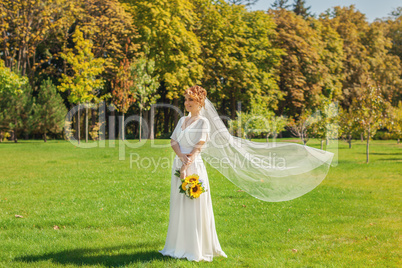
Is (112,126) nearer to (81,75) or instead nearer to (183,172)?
(81,75)

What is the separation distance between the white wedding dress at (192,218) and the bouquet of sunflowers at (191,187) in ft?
0.69

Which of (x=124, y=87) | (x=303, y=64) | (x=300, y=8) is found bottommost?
(x=124, y=87)

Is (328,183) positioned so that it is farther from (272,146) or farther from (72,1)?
(72,1)

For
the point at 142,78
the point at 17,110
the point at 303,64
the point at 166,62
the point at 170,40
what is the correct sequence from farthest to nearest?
the point at 303,64 < the point at 166,62 < the point at 170,40 < the point at 142,78 < the point at 17,110

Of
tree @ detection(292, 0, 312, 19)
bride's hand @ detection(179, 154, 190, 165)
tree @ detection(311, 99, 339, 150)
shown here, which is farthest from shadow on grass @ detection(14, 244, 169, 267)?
tree @ detection(292, 0, 312, 19)

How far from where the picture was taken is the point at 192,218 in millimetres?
6711

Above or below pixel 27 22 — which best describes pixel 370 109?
below

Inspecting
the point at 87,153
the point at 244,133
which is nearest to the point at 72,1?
the point at 87,153

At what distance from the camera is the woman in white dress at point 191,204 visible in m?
6.71

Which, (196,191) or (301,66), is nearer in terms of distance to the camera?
(196,191)

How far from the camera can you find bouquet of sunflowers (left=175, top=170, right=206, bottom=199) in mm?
6547

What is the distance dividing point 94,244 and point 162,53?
98.7 ft

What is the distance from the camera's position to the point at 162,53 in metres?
36.2

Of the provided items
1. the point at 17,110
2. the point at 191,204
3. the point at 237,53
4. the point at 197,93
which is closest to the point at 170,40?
the point at 237,53
